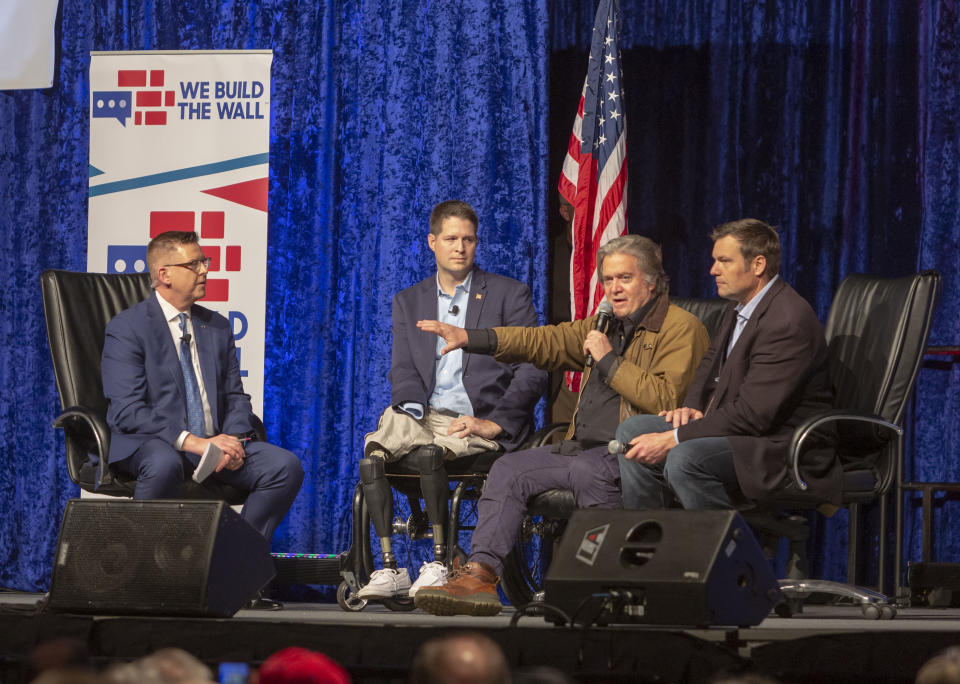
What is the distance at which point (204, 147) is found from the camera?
498 centimetres

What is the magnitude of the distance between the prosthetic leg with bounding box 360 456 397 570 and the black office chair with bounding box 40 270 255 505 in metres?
0.43

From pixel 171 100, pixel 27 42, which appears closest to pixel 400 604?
pixel 171 100

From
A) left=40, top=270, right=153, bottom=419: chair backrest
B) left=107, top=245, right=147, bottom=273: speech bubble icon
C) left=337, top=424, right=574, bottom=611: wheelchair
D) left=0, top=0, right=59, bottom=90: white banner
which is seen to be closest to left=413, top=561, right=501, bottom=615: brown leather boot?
left=337, top=424, right=574, bottom=611: wheelchair

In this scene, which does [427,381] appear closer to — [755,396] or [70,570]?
[755,396]

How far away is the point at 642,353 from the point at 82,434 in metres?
1.79

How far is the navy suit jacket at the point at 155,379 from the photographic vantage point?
3777mm

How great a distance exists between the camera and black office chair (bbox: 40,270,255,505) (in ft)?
12.3

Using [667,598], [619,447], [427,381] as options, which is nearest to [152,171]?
[427,381]

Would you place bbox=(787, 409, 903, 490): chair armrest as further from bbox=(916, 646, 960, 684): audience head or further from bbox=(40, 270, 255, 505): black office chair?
bbox=(916, 646, 960, 684): audience head

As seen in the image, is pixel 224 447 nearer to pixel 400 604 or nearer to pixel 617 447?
pixel 400 604

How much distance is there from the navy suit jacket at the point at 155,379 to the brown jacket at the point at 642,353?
0.99 metres

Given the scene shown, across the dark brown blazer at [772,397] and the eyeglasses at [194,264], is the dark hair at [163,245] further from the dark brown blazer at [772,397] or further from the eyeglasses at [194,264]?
the dark brown blazer at [772,397]

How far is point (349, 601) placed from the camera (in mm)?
3869

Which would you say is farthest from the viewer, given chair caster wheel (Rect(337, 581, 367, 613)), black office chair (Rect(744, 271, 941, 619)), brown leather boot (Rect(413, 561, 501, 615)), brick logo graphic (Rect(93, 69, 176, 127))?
brick logo graphic (Rect(93, 69, 176, 127))
